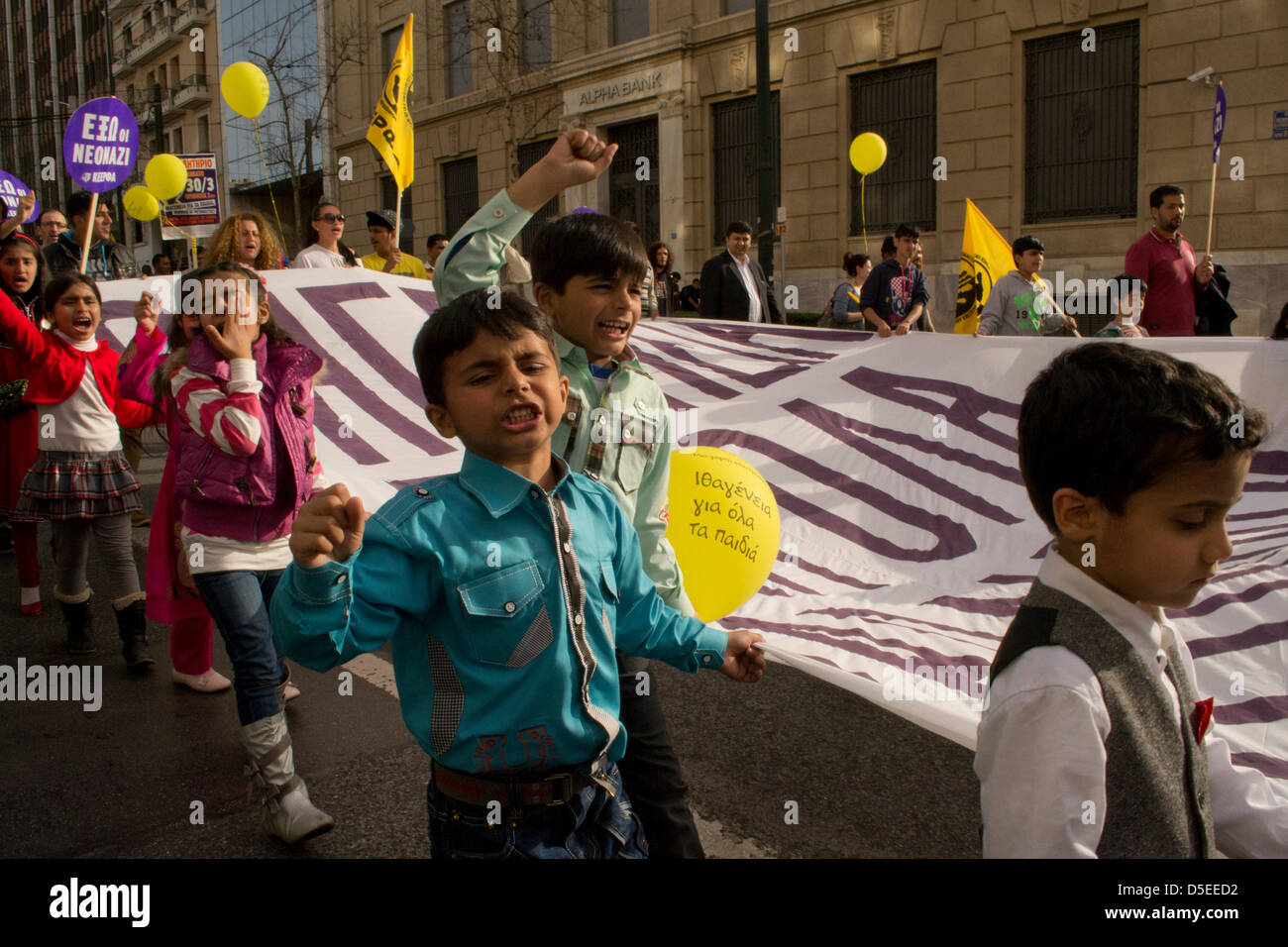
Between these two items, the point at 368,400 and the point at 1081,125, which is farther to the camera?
the point at 1081,125

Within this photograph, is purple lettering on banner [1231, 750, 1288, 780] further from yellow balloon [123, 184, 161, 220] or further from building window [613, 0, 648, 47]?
building window [613, 0, 648, 47]

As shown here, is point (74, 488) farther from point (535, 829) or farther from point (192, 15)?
point (192, 15)

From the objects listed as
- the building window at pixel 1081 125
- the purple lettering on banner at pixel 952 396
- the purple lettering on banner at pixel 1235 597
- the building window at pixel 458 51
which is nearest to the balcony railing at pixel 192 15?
the building window at pixel 458 51

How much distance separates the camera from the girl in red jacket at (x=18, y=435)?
5469 millimetres

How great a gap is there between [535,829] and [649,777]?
577mm

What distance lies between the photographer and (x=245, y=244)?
4094 mm

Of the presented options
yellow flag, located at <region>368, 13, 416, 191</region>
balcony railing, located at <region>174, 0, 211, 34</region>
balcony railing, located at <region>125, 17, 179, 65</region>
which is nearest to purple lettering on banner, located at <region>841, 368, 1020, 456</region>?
yellow flag, located at <region>368, 13, 416, 191</region>

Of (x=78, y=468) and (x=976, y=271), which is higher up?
(x=976, y=271)

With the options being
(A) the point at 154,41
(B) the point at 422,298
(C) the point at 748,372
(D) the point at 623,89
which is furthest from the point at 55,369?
(A) the point at 154,41

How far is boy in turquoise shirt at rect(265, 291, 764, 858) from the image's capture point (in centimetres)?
169

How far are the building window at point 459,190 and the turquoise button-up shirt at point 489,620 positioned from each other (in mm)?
25908

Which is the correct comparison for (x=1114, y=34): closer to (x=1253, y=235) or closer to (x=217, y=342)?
(x=1253, y=235)

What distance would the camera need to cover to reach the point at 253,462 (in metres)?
3.14

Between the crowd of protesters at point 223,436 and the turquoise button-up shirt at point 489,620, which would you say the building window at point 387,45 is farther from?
the turquoise button-up shirt at point 489,620
